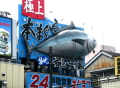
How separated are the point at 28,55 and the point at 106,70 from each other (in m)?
13.0

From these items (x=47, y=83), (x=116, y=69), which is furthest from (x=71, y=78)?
(x=116, y=69)

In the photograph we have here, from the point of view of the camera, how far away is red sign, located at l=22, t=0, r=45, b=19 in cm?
2966

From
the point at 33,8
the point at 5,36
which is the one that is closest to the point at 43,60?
the point at 5,36

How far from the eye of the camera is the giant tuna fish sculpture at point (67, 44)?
2988cm

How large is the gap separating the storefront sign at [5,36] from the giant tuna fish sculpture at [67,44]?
3.32 metres

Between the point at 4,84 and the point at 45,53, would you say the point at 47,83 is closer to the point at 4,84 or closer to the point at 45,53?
the point at 45,53

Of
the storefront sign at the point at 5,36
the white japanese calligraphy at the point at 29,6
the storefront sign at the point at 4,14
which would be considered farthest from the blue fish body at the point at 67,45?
the storefront sign at the point at 4,14

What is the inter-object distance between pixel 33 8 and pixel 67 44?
5284 millimetres

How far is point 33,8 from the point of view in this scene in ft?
99.1

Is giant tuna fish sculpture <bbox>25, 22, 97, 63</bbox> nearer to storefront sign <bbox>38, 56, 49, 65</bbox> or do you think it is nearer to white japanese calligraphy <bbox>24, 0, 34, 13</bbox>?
storefront sign <bbox>38, 56, 49, 65</bbox>

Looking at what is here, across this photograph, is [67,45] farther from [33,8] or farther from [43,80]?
[43,80]

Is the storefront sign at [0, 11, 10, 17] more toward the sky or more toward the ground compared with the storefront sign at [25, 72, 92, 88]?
more toward the sky

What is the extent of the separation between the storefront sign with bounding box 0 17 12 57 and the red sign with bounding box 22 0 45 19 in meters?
3.73

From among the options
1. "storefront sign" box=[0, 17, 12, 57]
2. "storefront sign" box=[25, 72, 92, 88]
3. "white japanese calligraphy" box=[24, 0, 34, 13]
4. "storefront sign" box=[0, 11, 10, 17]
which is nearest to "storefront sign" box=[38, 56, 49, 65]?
"storefront sign" box=[25, 72, 92, 88]
